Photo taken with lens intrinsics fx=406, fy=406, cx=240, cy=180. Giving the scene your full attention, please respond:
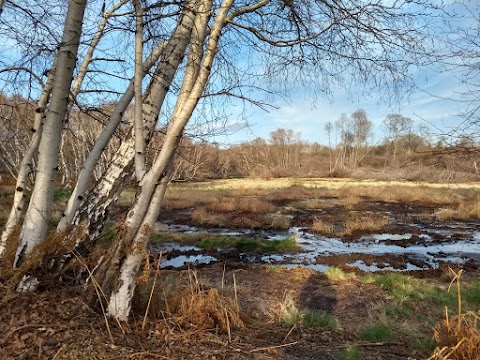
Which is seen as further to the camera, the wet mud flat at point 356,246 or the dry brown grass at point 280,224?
the dry brown grass at point 280,224

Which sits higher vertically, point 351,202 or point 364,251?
point 351,202

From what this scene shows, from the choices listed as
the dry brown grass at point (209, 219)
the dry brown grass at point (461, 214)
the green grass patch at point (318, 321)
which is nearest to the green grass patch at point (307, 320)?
the green grass patch at point (318, 321)

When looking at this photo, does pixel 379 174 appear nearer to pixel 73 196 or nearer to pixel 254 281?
pixel 254 281

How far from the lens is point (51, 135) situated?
12.3 ft

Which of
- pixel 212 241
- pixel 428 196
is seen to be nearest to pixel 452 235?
pixel 212 241

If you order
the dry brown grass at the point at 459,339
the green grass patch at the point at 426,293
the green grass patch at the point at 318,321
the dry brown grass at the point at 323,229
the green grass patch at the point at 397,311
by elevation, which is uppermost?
the dry brown grass at the point at 459,339

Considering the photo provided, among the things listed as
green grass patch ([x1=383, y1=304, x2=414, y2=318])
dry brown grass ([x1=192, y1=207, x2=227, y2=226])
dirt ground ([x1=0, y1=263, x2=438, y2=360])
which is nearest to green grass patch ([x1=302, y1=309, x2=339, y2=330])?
dirt ground ([x1=0, y1=263, x2=438, y2=360])

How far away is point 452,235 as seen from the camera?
1745 centimetres

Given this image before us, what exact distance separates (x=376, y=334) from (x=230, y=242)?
34.8ft

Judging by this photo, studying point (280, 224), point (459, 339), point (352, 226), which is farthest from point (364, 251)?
point (459, 339)

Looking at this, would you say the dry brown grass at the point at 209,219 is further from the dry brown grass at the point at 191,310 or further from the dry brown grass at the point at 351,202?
the dry brown grass at the point at 191,310

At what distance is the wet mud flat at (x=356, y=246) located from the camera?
39.8 feet

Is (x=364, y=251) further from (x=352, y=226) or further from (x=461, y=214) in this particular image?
(x=461, y=214)

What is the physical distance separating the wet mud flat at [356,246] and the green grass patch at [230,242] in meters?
0.34
